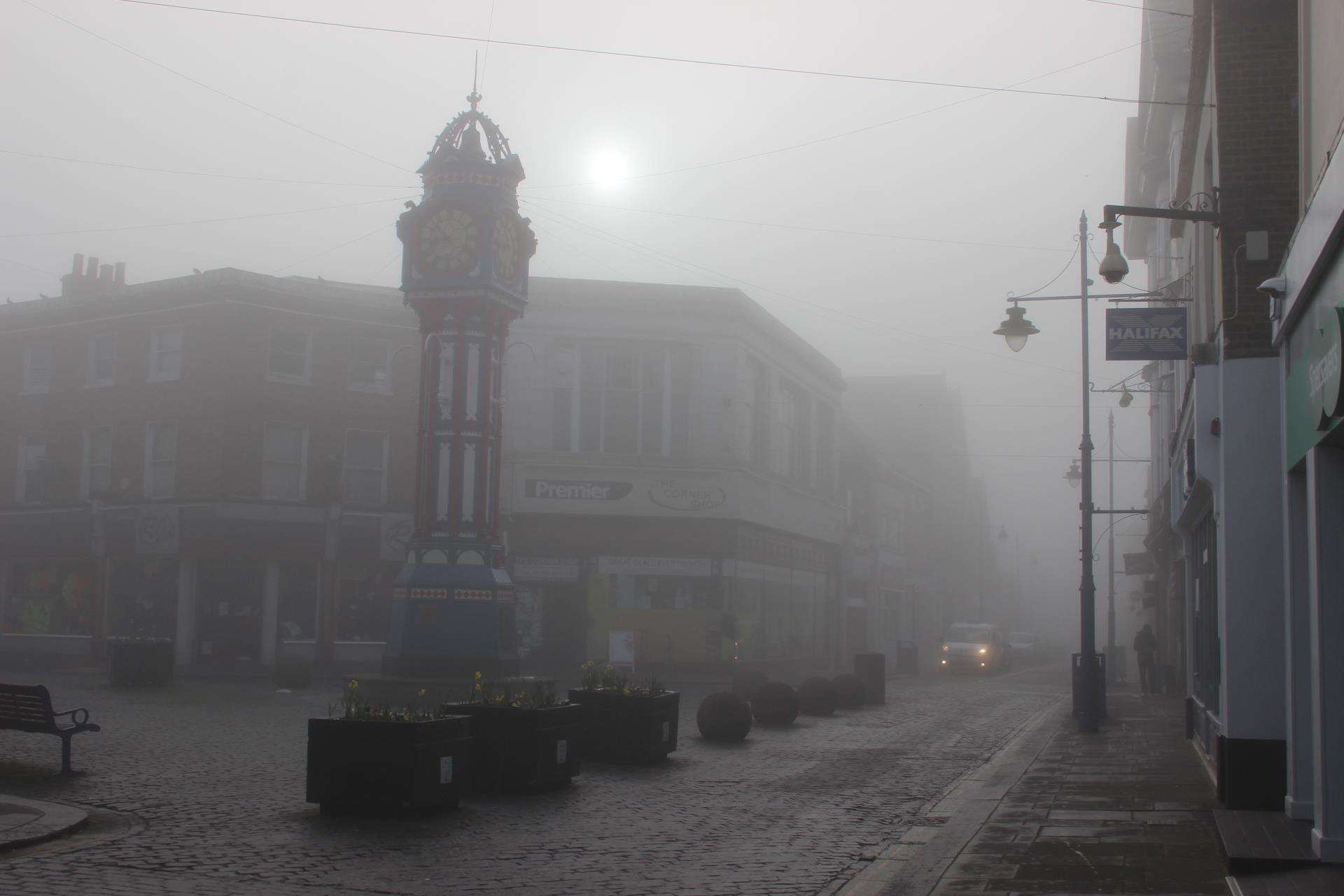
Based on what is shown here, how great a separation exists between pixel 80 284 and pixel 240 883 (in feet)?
125

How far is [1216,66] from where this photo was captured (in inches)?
465

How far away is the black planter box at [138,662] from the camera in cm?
2756

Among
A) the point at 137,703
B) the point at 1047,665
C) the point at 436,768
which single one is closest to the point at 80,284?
the point at 137,703

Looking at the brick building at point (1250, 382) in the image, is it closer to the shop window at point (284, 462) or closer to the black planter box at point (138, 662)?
the black planter box at point (138, 662)

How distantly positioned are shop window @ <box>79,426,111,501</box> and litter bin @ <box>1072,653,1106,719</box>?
92.2 feet

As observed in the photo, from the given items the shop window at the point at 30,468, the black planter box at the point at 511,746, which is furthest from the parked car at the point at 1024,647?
the black planter box at the point at 511,746

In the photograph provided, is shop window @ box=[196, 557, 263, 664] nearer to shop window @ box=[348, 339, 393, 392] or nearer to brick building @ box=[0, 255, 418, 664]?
brick building @ box=[0, 255, 418, 664]

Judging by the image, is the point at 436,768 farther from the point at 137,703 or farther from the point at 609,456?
the point at 609,456

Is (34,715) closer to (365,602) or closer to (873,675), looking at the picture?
(873,675)

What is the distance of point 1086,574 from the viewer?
23391 millimetres

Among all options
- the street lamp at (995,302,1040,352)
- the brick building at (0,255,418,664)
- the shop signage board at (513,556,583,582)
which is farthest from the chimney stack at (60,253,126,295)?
the street lamp at (995,302,1040,352)

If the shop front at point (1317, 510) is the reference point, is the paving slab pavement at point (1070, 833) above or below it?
→ below

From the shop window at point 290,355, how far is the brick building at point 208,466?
56mm

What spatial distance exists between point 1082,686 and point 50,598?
30.9m
